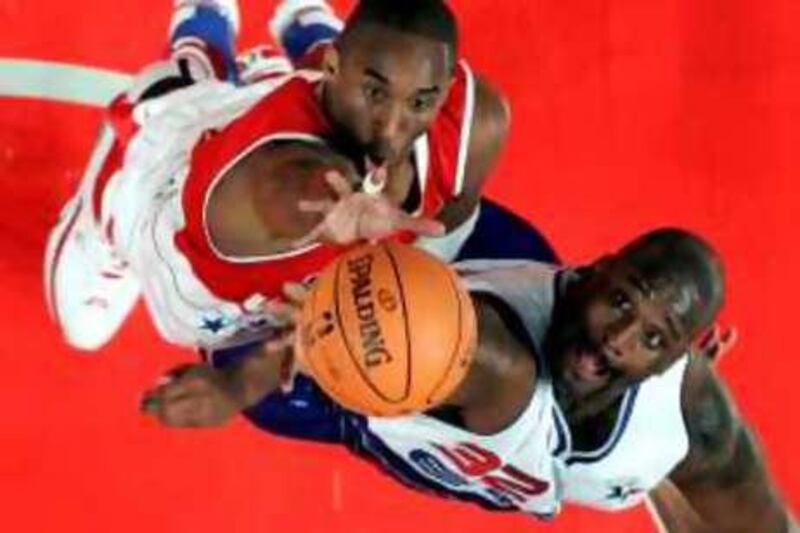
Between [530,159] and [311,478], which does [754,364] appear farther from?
[311,478]

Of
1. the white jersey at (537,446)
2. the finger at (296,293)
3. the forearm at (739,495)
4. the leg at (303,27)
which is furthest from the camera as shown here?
the leg at (303,27)

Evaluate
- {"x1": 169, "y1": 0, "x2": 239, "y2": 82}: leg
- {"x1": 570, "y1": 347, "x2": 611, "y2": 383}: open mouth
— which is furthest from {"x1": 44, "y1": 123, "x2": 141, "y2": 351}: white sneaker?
{"x1": 570, "y1": 347, "x2": 611, "y2": 383}: open mouth

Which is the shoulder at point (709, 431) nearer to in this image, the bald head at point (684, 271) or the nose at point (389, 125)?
the bald head at point (684, 271)

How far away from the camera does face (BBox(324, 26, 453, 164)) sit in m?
1.90

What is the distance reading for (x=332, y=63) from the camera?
198cm

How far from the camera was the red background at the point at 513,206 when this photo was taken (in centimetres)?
269

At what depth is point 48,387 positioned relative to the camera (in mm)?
2684

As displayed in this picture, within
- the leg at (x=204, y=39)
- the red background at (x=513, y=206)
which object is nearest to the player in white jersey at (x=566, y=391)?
the leg at (x=204, y=39)

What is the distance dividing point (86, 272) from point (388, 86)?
2.37ft

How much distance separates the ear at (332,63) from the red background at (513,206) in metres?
0.81

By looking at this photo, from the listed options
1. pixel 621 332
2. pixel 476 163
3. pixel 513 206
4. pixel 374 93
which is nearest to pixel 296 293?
pixel 374 93

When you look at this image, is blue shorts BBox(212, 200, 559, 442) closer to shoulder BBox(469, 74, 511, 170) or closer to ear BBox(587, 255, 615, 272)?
shoulder BBox(469, 74, 511, 170)

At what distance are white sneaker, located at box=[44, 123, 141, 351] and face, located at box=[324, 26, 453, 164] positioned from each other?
57 cm

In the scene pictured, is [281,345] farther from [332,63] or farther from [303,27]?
[303,27]
